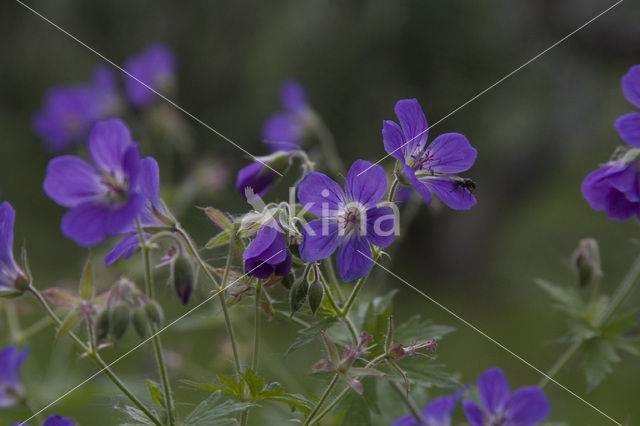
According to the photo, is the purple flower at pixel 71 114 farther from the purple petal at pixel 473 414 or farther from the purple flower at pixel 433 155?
the purple petal at pixel 473 414

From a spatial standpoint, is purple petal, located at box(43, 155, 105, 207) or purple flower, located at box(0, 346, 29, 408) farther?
purple flower, located at box(0, 346, 29, 408)

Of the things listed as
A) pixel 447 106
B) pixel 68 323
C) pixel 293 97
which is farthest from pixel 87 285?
pixel 447 106

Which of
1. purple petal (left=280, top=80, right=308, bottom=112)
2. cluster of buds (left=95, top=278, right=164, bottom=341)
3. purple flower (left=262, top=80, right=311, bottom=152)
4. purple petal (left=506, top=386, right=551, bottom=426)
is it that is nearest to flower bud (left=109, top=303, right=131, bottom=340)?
cluster of buds (left=95, top=278, right=164, bottom=341)

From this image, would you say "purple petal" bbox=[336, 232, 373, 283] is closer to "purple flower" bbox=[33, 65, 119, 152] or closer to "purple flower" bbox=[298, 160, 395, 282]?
"purple flower" bbox=[298, 160, 395, 282]

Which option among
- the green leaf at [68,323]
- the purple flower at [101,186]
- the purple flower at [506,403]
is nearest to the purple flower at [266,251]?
the purple flower at [101,186]

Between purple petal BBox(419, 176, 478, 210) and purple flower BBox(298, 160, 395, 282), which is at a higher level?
purple petal BBox(419, 176, 478, 210)

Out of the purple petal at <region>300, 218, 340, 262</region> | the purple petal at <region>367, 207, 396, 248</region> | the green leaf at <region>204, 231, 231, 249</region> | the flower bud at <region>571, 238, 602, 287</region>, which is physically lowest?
the flower bud at <region>571, 238, 602, 287</region>
